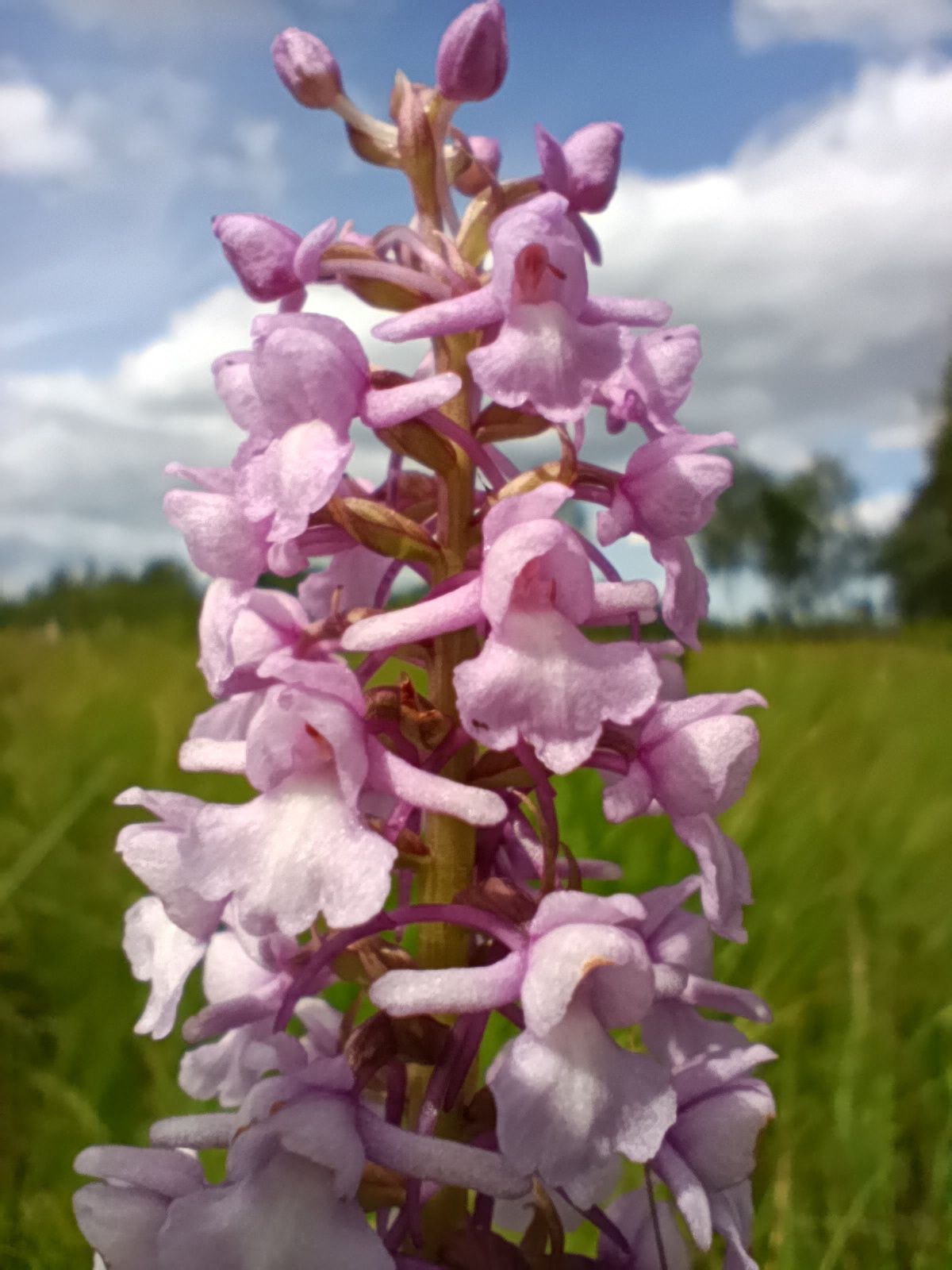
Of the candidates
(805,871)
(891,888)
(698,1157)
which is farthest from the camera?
(891,888)

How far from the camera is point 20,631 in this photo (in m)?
5.15

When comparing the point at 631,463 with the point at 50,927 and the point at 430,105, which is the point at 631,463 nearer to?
the point at 430,105

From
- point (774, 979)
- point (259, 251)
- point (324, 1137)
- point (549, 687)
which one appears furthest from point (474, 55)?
point (774, 979)

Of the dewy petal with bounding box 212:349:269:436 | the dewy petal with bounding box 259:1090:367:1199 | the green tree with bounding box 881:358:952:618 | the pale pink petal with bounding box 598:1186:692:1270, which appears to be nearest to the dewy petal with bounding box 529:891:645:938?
the dewy petal with bounding box 259:1090:367:1199

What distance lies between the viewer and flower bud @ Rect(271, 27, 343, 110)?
0.77m

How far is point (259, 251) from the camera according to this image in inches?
27.5

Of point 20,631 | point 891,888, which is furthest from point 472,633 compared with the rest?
point 20,631

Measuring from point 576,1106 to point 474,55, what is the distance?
64 centimetres

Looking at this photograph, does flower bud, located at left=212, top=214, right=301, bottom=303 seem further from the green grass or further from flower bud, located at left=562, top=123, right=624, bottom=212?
the green grass

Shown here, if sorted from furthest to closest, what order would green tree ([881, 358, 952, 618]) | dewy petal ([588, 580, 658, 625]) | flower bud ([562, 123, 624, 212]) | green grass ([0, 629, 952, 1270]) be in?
1. green tree ([881, 358, 952, 618])
2. green grass ([0, 629, 952, 1270])
3. flower bud ([562, 123, 624, 212])
4. dewy petal ([588, 580, 658, 625])

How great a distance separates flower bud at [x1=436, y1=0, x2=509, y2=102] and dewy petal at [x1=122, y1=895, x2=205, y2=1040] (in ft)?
1.85

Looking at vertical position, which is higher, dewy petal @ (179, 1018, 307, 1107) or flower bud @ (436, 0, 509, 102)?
flower bud @ (436, 0, 509, 102)

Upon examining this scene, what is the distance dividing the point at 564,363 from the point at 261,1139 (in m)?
0.43


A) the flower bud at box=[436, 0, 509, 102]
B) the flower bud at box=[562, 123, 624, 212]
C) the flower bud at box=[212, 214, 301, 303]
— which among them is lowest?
the flower bud at box=[212, 214, 301, 303]
